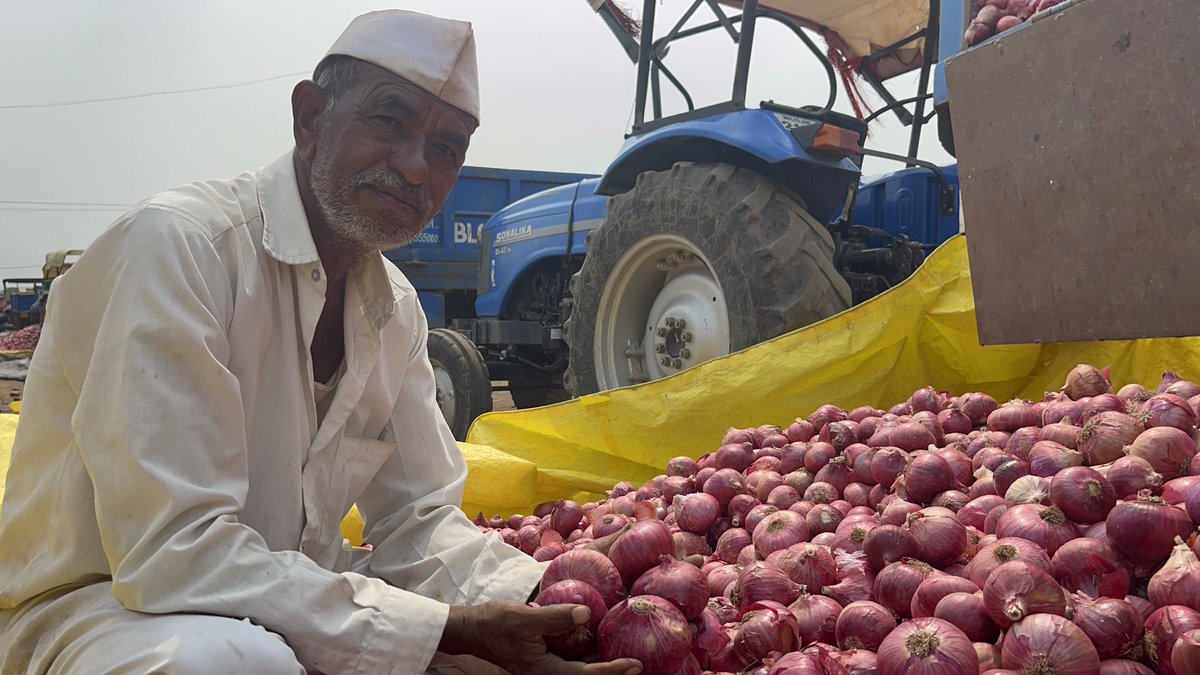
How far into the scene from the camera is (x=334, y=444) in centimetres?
183

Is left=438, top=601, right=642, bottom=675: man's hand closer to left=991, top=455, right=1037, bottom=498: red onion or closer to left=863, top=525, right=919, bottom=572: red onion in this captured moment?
left=863, top=525, right=919, bottom=572: red onion

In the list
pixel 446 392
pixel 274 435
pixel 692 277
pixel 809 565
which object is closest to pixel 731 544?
pixel 809 565

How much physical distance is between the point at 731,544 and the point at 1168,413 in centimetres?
114

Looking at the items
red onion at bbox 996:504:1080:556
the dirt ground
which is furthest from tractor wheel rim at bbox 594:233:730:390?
the dirt ground

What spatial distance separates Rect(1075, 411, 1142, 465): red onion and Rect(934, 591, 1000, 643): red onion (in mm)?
776

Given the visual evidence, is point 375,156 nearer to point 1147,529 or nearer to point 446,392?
point 1147,529

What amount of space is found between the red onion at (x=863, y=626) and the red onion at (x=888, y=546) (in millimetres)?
188

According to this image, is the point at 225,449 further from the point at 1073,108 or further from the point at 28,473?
the point at 1073,108

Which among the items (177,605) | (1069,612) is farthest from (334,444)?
(1069,612)

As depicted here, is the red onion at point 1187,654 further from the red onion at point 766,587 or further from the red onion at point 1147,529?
the red onion at point 766,587

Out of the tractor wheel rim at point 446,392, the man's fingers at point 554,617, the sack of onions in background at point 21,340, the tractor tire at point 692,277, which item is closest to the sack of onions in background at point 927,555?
the man's fingers at point 554,617

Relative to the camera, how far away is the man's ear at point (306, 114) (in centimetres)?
185

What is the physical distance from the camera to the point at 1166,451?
83.0 inches

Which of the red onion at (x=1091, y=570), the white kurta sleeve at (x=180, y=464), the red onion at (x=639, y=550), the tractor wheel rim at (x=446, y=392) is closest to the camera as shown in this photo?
the white kurta sleeve at (x=180, y=464)
